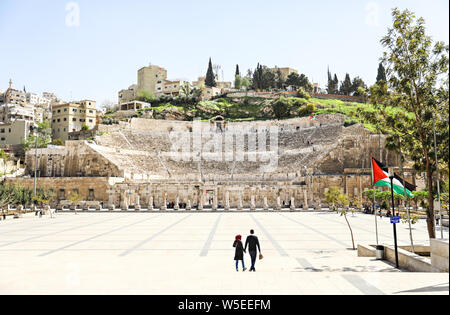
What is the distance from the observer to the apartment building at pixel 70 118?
3209 inches

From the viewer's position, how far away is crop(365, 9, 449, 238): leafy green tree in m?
Result: 11.5

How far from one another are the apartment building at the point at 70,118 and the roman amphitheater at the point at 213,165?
2259 cm

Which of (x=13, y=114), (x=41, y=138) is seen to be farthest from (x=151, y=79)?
(x=41, y=138)

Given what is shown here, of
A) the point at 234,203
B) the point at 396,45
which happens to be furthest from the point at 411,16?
the point at 234,203

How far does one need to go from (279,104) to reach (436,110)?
72167mm

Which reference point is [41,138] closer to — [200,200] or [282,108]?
[200,200]

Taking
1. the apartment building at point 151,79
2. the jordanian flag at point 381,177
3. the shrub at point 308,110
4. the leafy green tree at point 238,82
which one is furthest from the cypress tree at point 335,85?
the jordanian flag at point 381,177

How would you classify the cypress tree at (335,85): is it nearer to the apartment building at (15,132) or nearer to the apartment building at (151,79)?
the apartment building at (151,79)

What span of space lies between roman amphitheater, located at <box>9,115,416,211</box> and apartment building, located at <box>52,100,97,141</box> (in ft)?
74.1

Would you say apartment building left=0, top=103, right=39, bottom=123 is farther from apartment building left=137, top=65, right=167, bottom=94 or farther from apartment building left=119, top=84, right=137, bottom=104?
apartment building left=137, top=65, right=167, bottom=94

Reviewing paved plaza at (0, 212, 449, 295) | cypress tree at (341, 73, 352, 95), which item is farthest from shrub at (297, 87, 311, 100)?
paved plaza at (0, 212, 449, 295)

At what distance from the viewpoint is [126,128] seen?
216 feet
